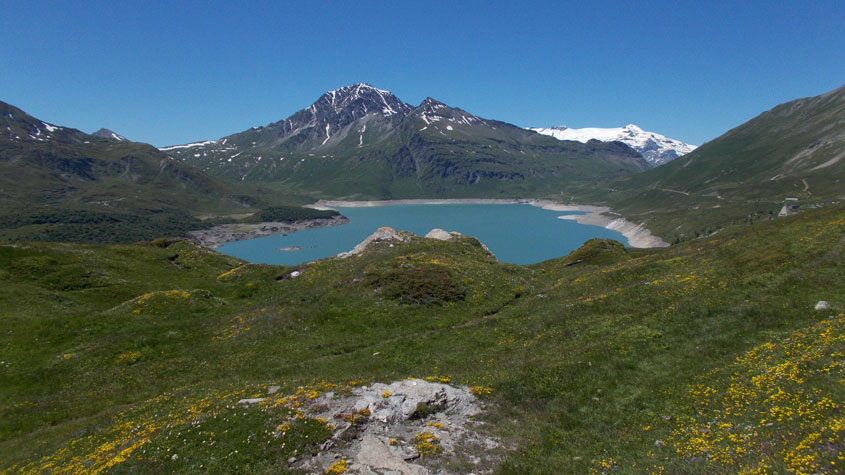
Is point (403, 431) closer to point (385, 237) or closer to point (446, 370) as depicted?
point (446, 370)

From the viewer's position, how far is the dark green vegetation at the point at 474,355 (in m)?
14.8

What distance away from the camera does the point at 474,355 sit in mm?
26531

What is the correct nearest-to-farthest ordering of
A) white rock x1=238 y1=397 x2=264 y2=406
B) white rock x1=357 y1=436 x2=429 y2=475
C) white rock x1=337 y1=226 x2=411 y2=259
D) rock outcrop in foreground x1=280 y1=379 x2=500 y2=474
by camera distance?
white rock x1=357 y1=436 x2=429 y2=475 < rock outcrop in foreground x1=280 y1=379 x2=500 y2=474 < white rock x1=238 y1=397 x2=264 y2=406 < white rock x1=337 y1=226 x2=411 y2=259

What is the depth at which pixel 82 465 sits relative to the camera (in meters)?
16.0

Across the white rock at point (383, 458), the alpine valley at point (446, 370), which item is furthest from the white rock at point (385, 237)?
the white rock at point (383, 458)

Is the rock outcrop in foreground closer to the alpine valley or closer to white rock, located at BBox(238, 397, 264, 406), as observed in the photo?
the alpine valley

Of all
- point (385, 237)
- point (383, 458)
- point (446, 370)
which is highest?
point (385, 237)

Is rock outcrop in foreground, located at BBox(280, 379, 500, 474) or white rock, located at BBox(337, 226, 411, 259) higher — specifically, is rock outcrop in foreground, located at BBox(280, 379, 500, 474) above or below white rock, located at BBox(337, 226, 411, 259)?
below

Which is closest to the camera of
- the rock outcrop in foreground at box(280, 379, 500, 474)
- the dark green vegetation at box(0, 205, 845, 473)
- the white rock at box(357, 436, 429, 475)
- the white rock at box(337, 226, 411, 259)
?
the white rock at box(357, 436, 429, 475)

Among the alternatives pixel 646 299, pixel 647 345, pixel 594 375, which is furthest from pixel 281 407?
pixel 646 299

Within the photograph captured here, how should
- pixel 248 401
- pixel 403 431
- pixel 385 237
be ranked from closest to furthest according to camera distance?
pixel 403 431, pixel 248 401, pixel 385 237

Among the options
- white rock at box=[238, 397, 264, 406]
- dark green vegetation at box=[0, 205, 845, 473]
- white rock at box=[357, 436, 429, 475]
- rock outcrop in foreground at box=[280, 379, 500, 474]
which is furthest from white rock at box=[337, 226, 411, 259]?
white rock at box=[357, 436, 429, 475]

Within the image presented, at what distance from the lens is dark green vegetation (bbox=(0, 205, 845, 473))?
14.8m

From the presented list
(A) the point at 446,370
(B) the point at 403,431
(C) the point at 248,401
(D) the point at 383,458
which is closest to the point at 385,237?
(A) the point at 446,370
